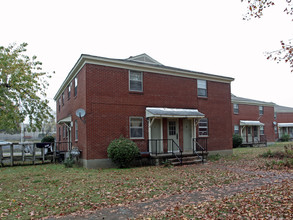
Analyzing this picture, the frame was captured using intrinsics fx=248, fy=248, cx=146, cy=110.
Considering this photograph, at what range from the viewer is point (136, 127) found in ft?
47.5

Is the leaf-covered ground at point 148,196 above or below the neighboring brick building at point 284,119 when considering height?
below

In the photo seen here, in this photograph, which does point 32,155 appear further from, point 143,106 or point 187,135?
point 187,135

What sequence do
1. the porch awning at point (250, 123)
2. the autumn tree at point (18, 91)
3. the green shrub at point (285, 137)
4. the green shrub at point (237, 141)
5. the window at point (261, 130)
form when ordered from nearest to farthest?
the autumn tree at point (18, 91) → the green shrub at point (237, 141) → the porch awning at point (250, 123) → the window at point (261, 130) → the green shrub at point (285, 137)

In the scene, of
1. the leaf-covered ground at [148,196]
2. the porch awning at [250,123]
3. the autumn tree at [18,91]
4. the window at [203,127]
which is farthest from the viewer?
the porch awning at [250,123]

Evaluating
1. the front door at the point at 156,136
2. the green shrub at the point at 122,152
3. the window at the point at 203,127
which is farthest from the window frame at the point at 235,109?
the green shrub at the point at 122,152

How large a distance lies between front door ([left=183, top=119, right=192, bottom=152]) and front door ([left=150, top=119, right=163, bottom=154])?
1894 mm

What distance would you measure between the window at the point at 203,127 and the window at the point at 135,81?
16.9ft

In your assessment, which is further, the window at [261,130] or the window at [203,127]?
the window at [261,130]

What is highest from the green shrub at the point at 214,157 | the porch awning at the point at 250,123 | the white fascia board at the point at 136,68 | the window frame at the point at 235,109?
the white fascia board at the point at 136,68

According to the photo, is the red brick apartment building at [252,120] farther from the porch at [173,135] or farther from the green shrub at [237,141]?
the porch at [173,135]

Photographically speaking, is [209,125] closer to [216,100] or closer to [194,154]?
[216,100]

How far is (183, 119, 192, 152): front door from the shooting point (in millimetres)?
16234

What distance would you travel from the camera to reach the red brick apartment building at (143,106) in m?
13.2

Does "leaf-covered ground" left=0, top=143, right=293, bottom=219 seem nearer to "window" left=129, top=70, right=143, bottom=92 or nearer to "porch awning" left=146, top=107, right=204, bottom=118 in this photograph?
"porch awning" left=146, top=107, right=204, bottom=118
